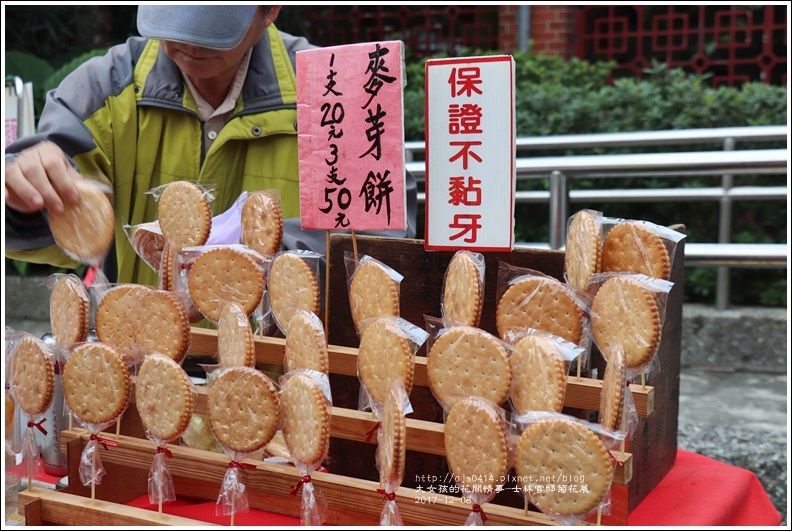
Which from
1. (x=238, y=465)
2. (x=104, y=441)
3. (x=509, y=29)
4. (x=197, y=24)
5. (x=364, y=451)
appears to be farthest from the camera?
(x=509, y=29)

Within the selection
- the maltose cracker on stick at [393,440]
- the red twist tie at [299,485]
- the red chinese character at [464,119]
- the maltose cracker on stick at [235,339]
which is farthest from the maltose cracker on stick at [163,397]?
the red chinese character at [464,119]

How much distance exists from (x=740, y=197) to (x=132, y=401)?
3.53m

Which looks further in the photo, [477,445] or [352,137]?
[352,137]

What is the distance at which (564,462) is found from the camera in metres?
1.20

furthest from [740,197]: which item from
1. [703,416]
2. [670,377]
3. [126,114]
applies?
[126,114]

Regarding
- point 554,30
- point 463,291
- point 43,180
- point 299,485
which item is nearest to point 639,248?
point 463,291

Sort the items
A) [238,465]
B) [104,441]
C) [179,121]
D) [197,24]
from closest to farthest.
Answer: [238,465] < [104,441] < [197,24] < [179,121]

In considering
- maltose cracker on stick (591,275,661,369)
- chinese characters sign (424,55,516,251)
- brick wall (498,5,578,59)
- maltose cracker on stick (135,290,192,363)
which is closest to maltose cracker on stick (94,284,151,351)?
maltose cracker on stick (135,290,192,363)

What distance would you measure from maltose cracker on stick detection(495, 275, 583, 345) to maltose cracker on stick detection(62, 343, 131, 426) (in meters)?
0.68

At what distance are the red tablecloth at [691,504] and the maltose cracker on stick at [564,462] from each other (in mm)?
375

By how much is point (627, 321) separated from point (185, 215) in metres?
0.91

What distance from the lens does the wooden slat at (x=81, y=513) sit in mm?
1350

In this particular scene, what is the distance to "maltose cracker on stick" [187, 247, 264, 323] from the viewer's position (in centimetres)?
163

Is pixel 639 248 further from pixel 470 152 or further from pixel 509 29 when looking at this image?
pixel 509 29
